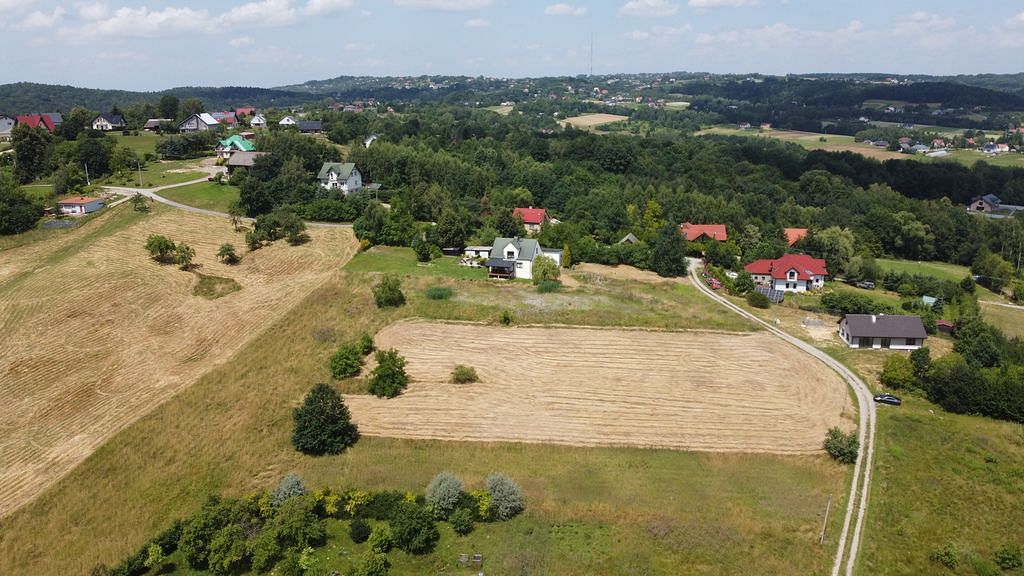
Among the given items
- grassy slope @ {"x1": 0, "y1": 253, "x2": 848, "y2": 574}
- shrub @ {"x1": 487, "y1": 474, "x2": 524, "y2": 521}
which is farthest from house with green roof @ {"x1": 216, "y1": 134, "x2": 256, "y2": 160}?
shrub @ {"x1": 487, "y1": 474, "x2": 524, "y2": 521}

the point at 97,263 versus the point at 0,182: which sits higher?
the point at 0,182

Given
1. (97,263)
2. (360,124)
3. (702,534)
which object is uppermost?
(360,124)

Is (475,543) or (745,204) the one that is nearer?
(475,543)

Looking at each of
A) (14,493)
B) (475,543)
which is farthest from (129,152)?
(475,543)

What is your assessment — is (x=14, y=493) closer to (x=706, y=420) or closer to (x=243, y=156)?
(x=706, y=420)

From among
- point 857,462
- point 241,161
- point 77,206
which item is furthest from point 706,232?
point 77,206

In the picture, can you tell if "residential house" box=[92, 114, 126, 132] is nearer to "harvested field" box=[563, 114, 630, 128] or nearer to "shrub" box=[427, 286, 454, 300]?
"shrub" box=[427, 286, 454, 300]
